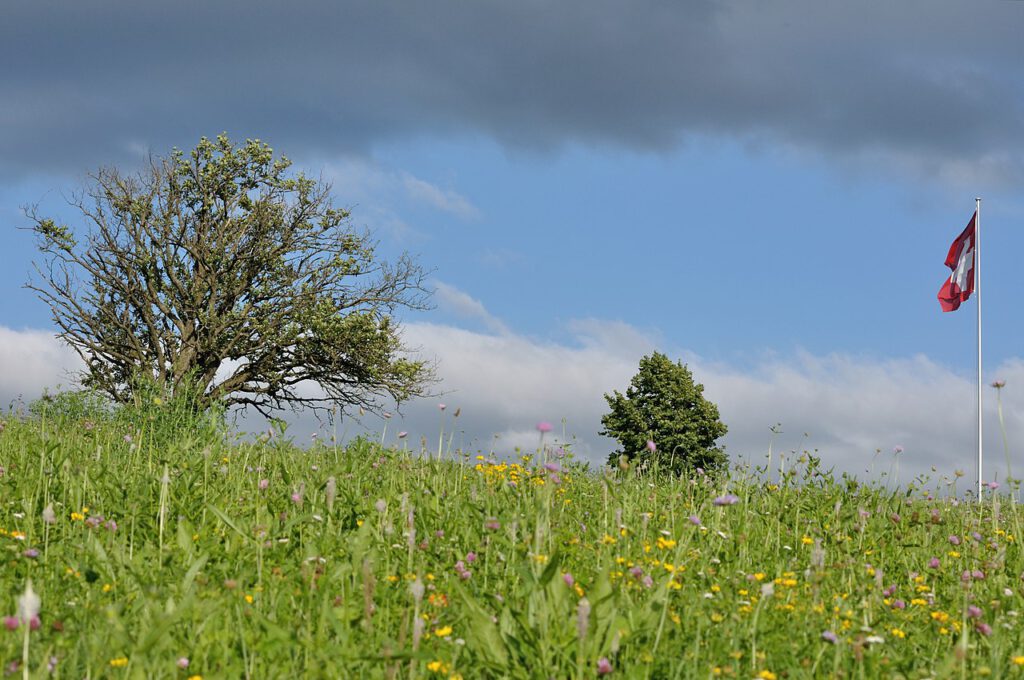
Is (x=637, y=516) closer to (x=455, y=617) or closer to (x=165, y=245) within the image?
(x=455, y=617)

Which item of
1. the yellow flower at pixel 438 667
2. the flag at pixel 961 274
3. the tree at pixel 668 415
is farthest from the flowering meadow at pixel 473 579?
the tree at pixel 668 415

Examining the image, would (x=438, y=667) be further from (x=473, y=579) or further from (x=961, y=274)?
(x=961, y=274)

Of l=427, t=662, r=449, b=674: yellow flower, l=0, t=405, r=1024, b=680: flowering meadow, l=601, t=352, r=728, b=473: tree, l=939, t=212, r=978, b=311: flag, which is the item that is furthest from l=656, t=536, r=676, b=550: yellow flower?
l=601, t=352, r=728, b=473: tree

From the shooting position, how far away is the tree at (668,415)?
34.8 m

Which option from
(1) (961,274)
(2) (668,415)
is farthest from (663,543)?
(2) (668,415)

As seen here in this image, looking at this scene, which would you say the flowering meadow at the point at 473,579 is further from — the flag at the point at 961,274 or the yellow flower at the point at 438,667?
the flag at the point at 961,274

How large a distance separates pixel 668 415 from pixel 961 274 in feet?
44.4

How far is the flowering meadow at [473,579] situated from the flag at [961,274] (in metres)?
17.8

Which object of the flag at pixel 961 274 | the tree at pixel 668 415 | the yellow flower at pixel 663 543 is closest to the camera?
the yellow flower at pixel 663 543

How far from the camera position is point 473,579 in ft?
16.8

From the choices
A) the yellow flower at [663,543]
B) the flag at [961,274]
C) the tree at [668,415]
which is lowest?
the yellow flower at [663,543]

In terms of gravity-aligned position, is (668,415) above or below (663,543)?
above

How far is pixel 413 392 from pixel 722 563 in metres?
24.6

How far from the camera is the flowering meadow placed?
3.79 metres
